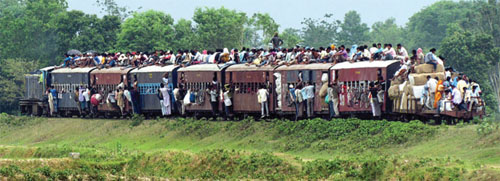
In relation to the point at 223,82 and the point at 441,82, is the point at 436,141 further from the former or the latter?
the point at 223,82

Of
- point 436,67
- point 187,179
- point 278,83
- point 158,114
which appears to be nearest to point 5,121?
point 158,114

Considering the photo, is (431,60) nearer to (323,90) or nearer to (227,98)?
(323,90)

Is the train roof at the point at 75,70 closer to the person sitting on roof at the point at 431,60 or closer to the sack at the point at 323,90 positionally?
the sack at the point at 323,90

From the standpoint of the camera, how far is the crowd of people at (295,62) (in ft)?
106

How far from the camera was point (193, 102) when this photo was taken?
43500 millimetres

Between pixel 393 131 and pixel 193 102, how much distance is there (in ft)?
46.2

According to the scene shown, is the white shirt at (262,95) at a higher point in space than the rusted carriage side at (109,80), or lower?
lower

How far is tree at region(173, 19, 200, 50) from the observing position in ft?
270

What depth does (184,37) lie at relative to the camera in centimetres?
8412

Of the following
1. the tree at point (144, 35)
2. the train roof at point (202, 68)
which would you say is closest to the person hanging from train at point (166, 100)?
the train roof at point (202, 68)

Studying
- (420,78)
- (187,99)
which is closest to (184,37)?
(187,99)

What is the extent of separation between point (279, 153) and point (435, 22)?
87352 mm

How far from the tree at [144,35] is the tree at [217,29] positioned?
116 inches

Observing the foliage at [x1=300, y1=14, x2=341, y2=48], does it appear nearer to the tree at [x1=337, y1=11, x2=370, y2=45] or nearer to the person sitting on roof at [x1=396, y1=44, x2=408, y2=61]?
the tree at [x1=337, y1=11, x2=370, y2=45]
